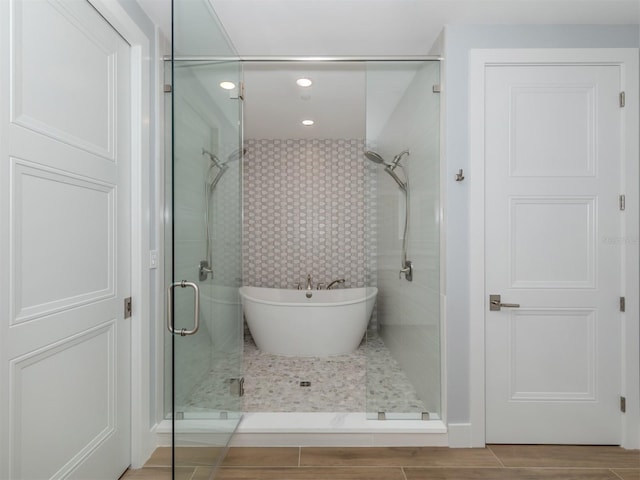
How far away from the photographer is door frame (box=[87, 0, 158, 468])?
191 cm

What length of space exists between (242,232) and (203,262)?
1.12 meters

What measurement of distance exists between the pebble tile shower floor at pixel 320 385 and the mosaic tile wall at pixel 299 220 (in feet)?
4.14

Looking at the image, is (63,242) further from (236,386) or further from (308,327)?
(308,327)

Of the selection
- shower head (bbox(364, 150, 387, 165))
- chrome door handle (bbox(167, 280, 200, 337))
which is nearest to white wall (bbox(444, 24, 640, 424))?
shower head (bbox(364, 150, 387, 165))

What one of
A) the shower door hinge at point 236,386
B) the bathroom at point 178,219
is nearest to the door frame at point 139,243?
Result: the bathroom at point 178,219

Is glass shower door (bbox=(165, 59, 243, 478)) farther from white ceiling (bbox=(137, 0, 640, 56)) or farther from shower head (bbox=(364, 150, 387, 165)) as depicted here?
shower head (bbox=(364, 150, 387, 165))

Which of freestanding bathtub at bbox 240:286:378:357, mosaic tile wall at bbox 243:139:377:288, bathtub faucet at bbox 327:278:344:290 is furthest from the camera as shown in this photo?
mosaic tile wall at bbox 243:139:377:288

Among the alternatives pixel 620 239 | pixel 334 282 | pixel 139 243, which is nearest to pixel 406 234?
pixel 620 239

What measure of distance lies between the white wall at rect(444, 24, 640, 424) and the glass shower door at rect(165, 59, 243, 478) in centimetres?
120

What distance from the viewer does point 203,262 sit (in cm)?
160

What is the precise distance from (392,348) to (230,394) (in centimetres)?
100

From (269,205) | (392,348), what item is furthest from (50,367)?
(269,205)

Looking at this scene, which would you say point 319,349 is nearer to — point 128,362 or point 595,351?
point 128,362

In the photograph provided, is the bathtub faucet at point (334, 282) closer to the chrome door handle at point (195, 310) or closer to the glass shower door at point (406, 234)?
the glass shower door at point (406, 234)
